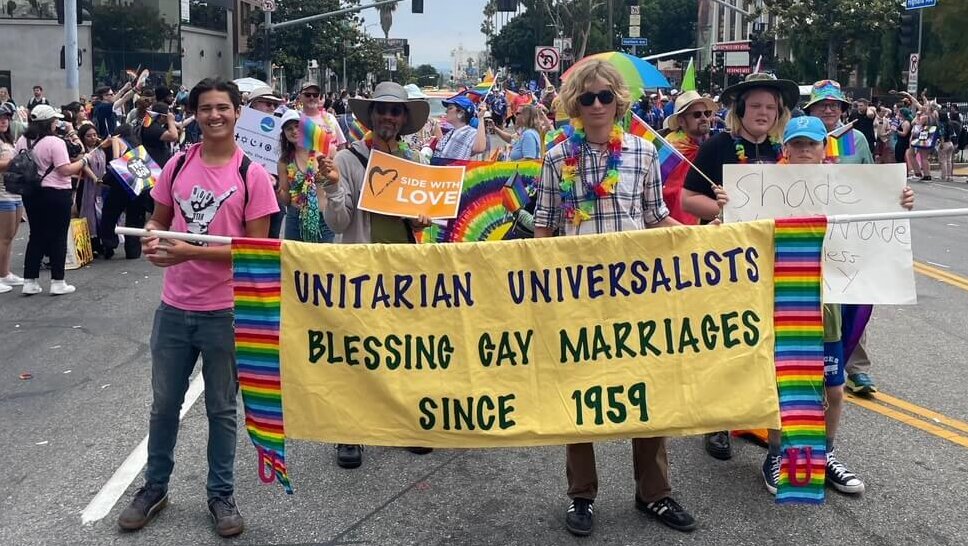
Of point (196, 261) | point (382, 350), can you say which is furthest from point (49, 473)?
point (382, 350)

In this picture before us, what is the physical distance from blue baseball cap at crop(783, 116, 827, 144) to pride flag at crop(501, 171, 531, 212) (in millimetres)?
3557

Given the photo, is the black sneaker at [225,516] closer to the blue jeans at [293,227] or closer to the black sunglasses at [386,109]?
the black sunglasses at [386,109]

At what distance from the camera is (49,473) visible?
497 centimetres

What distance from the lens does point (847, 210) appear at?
13.8 feet

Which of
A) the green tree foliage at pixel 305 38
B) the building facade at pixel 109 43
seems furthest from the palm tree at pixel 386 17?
the building facade at pixel 109 43

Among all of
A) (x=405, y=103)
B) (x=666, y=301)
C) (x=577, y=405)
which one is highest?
(x=405, y=103)

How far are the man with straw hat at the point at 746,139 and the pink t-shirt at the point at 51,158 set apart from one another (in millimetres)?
6758

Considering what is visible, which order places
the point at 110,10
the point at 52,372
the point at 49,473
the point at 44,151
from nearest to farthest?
the point at 49,473 < the point at 52,372 < the point at 44,151 < the point at 110,10

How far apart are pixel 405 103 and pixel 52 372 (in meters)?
3.59

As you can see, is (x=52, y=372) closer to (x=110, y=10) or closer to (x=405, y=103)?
(x=405, y=103)

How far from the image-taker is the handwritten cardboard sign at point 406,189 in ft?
16.4

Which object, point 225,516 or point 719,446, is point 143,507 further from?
point 719,446

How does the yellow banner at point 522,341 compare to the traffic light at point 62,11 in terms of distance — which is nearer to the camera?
the yellow banner at point 522,341

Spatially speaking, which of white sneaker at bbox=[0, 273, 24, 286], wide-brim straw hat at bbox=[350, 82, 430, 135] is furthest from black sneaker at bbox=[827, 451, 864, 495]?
white sneaker at bbox=[0, 273, 24, 286]
